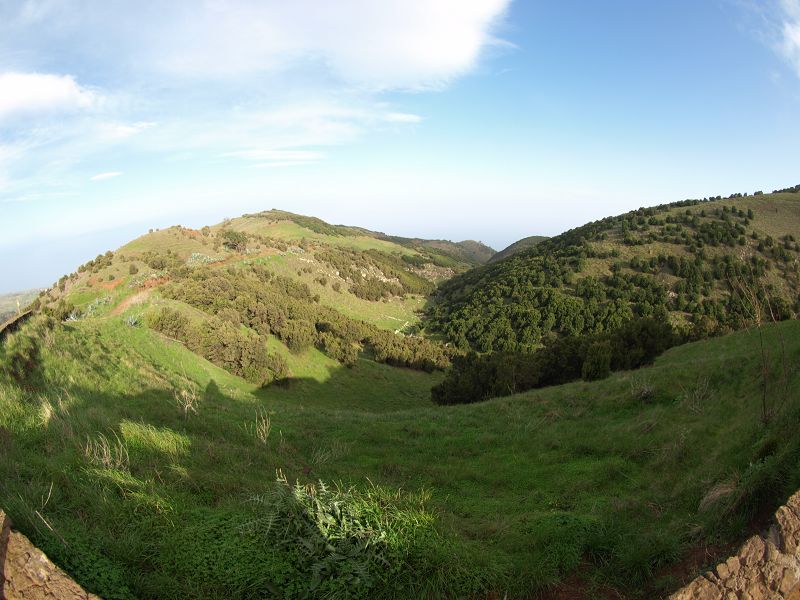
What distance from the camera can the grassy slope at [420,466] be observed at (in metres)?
4.41

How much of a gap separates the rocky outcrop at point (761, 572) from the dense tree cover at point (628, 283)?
37.0 meters

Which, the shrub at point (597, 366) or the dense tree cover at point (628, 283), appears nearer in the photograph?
the shrub at point (597, 366)

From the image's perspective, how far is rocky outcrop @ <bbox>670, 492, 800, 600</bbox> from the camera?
3559 mm

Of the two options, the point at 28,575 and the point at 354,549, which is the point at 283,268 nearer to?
the point at 354,549

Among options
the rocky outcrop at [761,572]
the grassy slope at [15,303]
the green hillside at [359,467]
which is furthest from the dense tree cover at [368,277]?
the rocky outcrop at [761,572]

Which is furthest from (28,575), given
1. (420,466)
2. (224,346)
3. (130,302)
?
(130,302)

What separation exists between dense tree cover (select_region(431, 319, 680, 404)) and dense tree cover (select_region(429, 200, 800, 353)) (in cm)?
1679

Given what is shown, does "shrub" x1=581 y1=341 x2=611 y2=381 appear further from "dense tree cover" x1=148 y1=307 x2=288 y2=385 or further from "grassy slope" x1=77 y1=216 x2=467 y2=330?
"grassy slope" x1=77 y1=216 x2=467 y2=330

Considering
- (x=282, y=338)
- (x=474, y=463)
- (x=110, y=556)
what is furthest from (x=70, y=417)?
(x=282, y=338)

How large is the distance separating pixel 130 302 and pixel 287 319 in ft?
33.1

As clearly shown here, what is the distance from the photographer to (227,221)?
377ft

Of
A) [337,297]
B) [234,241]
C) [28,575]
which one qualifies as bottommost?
[28,575]

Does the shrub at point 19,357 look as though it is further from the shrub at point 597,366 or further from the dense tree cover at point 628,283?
the dense tree cover at point 628,283

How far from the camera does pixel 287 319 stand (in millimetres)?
31547
